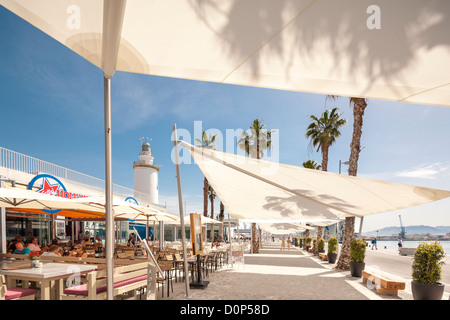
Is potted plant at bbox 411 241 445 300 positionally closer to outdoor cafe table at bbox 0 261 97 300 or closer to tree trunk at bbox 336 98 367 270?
tree trunk at bbox 336 98 367 270

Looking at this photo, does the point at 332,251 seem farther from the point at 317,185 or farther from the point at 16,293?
the point at 16,293

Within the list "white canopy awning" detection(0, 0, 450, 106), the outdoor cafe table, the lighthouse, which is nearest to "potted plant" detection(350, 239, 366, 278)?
"white canopy awning" detection(0, 0, 450, 106)

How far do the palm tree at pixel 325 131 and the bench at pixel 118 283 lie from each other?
50.9 ft

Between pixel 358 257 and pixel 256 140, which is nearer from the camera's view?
pixel 358 257

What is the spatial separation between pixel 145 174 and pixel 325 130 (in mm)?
28247

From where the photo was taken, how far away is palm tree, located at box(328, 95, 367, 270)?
38.3ft

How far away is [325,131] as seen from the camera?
19.5m

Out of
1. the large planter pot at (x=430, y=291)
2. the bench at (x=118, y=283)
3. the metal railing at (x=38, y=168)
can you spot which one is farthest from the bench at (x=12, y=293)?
the metal railing at (x=38, y=168)

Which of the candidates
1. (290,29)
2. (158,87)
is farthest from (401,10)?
(158,87)

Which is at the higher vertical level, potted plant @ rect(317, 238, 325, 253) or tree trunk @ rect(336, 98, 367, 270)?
tree trunk @ rect(336, 98, 367, 270)

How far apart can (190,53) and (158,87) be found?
1147cm

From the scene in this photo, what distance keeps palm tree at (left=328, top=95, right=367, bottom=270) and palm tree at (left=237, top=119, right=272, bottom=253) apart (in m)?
11.3

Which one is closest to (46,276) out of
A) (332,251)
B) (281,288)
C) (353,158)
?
(281,288)

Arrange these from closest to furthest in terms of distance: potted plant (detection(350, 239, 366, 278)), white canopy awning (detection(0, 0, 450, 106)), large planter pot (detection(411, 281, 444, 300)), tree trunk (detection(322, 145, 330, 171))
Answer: white canopy awning (detection(0, 0, 450, 106)), large planter pot (detection(411, 281, 444, 300)), potted plant (detection(350, 239, 366, 278)), tree trunk (detection(322, 145, 330, 171))
